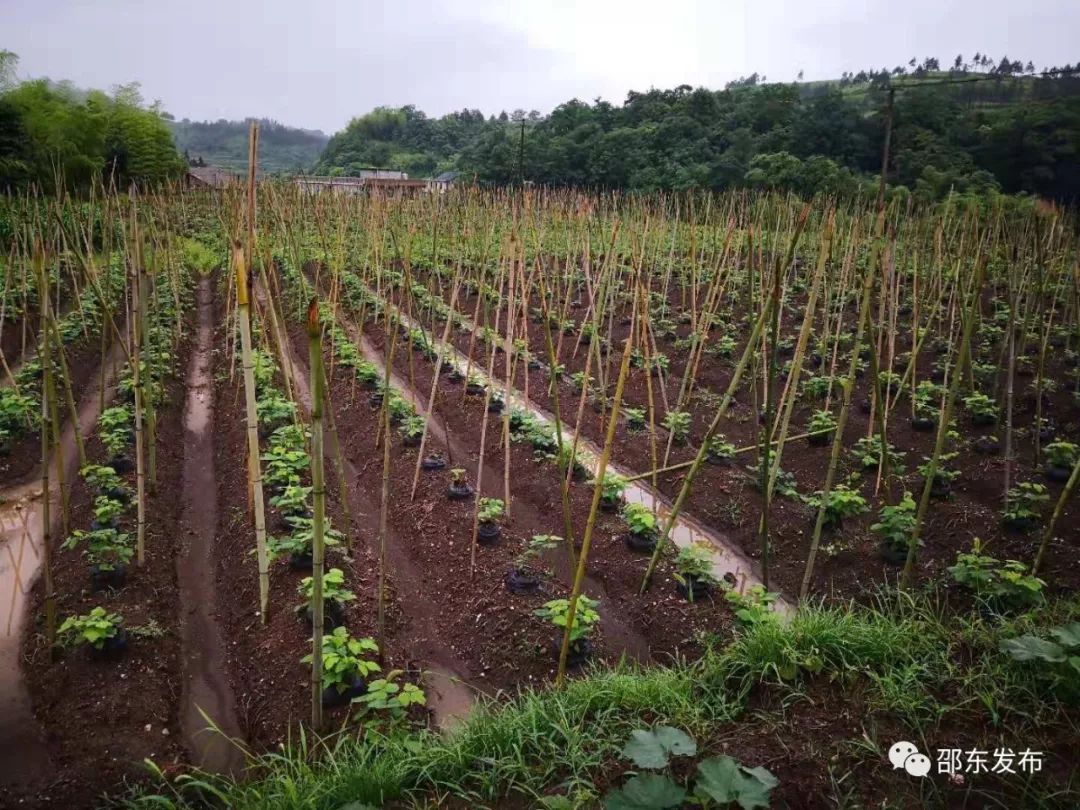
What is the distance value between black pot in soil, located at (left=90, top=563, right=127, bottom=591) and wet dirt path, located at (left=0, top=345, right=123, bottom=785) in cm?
45

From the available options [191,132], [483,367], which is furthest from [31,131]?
[191,132]

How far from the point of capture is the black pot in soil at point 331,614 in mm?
3553

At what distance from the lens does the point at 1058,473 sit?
5238 mm

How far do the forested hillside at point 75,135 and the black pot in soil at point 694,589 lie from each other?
1034 centimetres

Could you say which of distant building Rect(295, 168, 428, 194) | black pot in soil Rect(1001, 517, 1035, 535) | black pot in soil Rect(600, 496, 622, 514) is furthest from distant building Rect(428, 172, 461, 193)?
black pot in soil Rect(1001, 517, 1035, 535)

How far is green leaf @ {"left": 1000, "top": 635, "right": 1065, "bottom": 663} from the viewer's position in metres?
2.23

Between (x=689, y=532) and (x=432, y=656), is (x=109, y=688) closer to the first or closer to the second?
(x=432, y=656)

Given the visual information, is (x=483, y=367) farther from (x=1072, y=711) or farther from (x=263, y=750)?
(x=1072, y=711)

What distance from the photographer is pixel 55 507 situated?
4.98 meters

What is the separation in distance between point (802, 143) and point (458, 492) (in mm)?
23387

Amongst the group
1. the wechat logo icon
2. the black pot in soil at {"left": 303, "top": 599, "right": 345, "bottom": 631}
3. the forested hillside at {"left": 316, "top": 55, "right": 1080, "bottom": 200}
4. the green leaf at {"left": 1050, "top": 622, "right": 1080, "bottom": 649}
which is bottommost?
the black pot in soil at {"left": 303, "top": 599, "right": 345, "bottom": 631}

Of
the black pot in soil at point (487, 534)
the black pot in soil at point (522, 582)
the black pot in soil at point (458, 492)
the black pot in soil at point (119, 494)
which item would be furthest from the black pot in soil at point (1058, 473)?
the black pot in soil at point (119, 494)

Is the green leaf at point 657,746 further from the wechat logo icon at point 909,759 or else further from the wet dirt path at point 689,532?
the wet dirt path at point 689,532

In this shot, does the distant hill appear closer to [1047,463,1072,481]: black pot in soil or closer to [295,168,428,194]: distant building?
[295,168,428,194]: distant building
